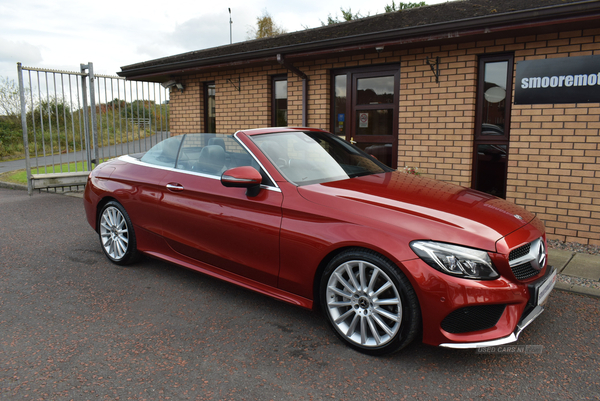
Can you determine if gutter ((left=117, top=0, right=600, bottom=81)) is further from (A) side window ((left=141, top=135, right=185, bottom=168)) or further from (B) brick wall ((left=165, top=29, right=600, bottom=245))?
(A) side window ((left=141, top=135, right=185, bottom=168))

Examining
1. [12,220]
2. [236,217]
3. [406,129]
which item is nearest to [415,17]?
[406,129]

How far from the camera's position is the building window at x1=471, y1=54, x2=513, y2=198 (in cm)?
613

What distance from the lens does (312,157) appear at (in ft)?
12.8

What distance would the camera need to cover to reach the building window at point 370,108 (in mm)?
7098

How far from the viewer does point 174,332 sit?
332 cm

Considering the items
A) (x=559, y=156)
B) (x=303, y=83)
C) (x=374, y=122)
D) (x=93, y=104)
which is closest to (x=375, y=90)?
(x=374, y=122)

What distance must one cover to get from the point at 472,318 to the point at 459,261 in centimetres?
36

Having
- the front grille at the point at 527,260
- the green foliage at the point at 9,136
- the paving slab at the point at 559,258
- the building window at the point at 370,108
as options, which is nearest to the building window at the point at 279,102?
the building window at the point at 370,108

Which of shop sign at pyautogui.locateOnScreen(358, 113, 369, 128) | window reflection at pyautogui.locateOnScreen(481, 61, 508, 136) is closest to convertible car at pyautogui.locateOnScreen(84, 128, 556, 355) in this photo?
window reflection at pyautogui.locateOnScreen(481, 61, 508, 136)

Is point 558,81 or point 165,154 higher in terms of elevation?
point 558,81

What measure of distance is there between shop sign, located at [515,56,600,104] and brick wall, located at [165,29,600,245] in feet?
0.30

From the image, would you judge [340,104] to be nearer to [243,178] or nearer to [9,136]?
[243,178]

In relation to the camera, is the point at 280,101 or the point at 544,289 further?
the point at 280,101

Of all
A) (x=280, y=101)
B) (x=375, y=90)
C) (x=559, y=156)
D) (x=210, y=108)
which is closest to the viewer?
(x=559, y=156)
